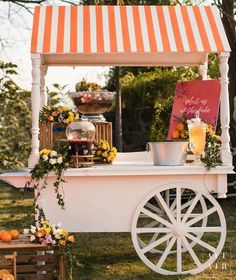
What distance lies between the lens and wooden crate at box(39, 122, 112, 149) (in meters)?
5.39

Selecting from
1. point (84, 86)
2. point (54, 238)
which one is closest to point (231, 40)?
point (84, 86)

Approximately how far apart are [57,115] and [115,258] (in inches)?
59.0

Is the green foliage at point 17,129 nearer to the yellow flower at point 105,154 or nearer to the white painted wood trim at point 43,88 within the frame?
the white painted wood trim at point 43,88

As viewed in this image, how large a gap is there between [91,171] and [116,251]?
1833 mm

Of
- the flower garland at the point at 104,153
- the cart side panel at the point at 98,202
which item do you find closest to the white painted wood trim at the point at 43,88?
the flower garland at the point at 104,153

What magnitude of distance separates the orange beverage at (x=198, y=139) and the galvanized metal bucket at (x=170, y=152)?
0.08 m

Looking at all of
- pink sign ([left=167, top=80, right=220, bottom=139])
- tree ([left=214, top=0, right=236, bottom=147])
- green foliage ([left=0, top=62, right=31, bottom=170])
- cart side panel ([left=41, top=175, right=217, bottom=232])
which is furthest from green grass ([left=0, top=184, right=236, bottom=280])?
green foliage ([left=0, top=62, right=31, bottom=170])

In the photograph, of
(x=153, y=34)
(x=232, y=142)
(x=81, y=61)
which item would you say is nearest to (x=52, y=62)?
(x=81, y=61)

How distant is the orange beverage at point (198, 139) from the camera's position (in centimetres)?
501

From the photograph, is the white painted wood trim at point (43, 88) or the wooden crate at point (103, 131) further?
the white painted wood trim at point (43, 88)

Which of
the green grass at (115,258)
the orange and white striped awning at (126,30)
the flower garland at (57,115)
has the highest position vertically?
the orange and white striped awning at (126,30)

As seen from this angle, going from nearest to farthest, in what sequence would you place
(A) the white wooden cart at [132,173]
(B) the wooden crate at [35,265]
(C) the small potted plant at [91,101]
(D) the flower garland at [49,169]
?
1. (B) the wooden crate at [35,265]
2. (D) the flower garland at [49,169]
3. (A) the white wooden cart at [132,173]
4. (C) the small potted plant at [91,101]

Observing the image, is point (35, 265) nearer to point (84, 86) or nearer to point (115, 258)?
point (115, 258)

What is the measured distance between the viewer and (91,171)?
482 centimetres
